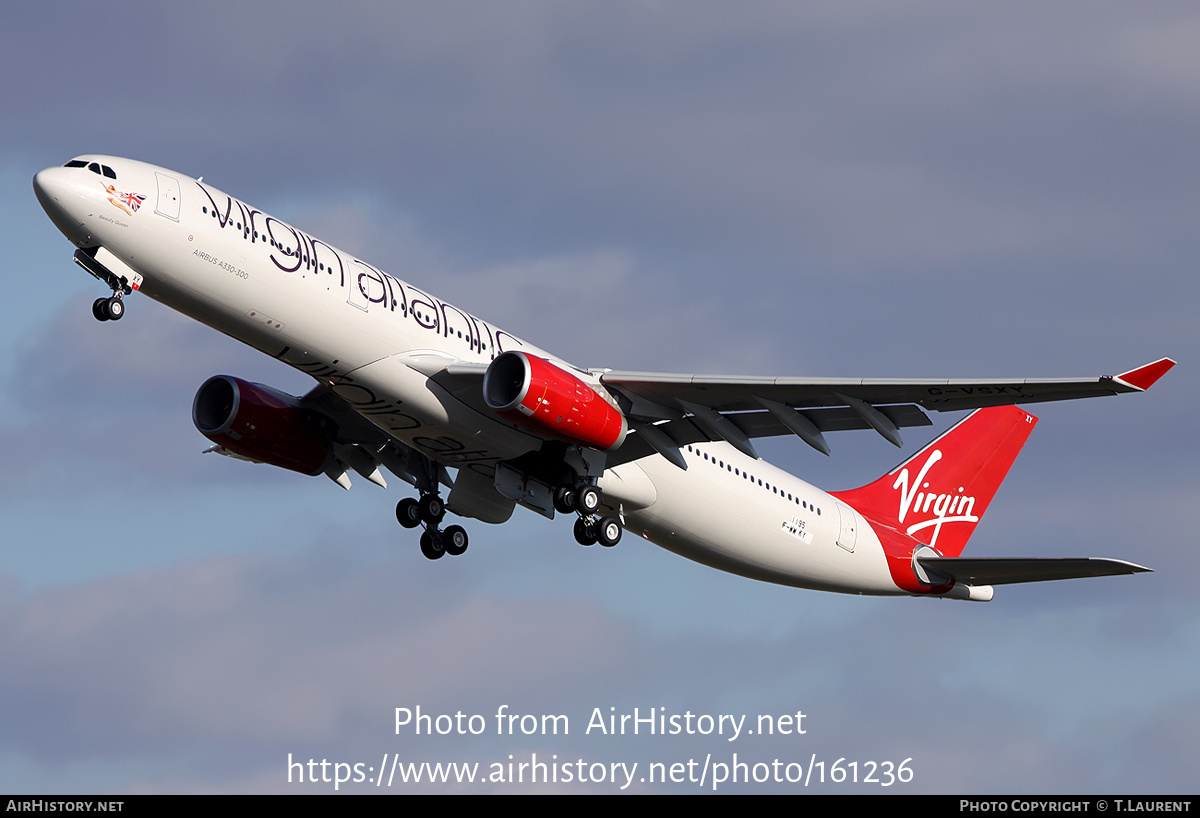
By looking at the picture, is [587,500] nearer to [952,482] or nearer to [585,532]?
[585,532]

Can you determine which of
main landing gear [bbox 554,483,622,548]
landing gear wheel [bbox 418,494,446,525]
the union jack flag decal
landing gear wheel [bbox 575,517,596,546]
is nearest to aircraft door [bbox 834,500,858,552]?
main landing gear [bbox 554,483,622,548]

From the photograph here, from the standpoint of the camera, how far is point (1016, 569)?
3628 centimetres

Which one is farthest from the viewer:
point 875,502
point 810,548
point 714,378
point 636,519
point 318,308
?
point 875,502

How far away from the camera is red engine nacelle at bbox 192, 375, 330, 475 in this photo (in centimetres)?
3462

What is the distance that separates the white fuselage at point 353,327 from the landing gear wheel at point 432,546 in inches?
111

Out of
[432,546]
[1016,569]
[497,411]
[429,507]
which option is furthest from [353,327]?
[1016,569]

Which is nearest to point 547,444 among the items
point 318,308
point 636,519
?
point 636,519

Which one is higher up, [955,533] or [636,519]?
[955,533]

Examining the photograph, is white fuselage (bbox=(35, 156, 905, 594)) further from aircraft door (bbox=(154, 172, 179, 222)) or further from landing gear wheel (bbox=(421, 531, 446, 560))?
landing gear wheel (bbox=(421, 531, 446, 560))

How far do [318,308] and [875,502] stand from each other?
17.5 m

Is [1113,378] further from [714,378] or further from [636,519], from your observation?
[636,519]

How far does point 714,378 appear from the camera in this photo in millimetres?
31047

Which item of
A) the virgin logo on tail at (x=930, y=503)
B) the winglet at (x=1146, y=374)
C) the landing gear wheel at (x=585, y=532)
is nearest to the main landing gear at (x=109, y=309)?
the landing gear wheel at (x=585, y=532)
